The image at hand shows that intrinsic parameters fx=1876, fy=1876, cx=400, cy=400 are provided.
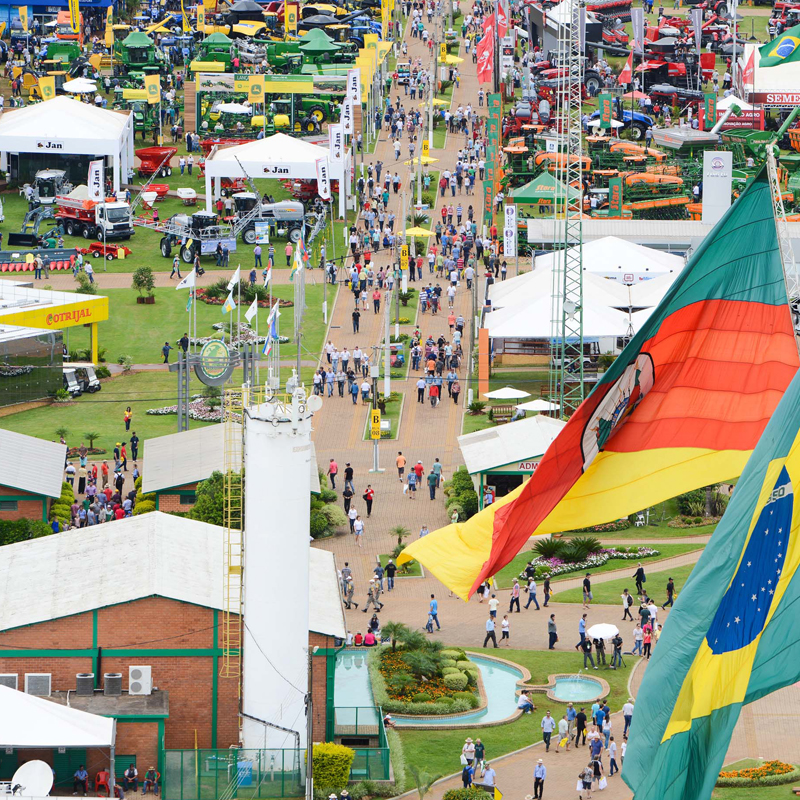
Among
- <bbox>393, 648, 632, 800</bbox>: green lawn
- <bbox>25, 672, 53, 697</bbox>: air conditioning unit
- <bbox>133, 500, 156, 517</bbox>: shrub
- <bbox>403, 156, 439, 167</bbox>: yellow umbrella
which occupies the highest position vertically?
<bbox>403, 156, 439, 167</bbox>: yellow umbrella

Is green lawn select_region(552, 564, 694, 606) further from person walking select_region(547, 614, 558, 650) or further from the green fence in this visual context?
the green fence

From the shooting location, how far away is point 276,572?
34531 mm

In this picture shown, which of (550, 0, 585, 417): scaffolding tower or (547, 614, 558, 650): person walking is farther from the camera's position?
(550, 0, 585, 417): scaffolding tower

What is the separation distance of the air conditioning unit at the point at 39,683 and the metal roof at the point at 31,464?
41.6ft

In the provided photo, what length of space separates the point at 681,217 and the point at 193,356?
3232cm

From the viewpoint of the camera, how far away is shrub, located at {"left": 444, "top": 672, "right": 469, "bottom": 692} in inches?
1547

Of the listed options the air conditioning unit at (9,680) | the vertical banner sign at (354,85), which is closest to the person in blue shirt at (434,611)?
the air conditioning unit at (9,680)

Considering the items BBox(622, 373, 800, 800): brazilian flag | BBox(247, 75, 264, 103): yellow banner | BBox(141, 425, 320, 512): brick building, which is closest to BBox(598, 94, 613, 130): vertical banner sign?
BBox(247, 75, 264, 103): yellow banner

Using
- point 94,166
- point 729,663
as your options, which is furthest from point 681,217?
point 729,663

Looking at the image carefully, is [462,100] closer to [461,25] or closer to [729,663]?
[461,25]

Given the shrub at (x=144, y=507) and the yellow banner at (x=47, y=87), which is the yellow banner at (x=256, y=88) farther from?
the shrub at (x=144, y=507)

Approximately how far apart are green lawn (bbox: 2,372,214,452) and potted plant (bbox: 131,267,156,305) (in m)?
7.84

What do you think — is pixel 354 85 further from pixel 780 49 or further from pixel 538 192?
pixel 780 49

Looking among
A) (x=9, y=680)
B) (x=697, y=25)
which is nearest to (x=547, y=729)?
(x=9, y=680)
